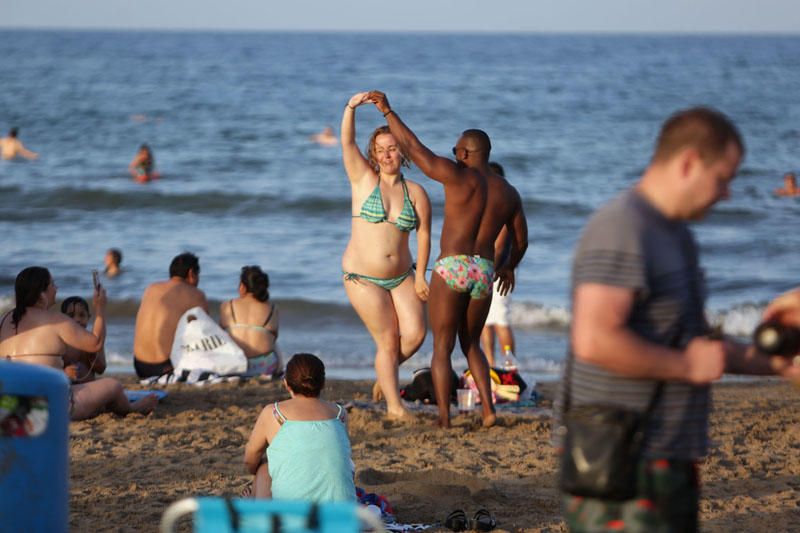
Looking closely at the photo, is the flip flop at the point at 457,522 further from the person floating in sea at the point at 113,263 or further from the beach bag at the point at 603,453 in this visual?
the person floating in sea at the point at 113,263

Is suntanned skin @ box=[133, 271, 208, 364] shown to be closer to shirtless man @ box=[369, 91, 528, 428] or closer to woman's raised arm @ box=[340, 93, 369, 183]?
woman's raised arm @ box=[340, 93, 369, 183]

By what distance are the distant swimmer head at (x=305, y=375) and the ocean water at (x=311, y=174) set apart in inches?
216

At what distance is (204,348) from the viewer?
8.48 m

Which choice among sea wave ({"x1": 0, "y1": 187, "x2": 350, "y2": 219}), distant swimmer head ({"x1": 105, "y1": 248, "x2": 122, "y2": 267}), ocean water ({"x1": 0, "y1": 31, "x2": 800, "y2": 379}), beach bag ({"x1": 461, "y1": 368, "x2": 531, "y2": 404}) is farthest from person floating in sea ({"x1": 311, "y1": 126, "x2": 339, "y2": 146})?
beach bag ({"x1": 461, "y1": 368, "x2": 531, "y2": 404})

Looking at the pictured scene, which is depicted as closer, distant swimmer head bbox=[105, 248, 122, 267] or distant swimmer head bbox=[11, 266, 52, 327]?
distant swimmer head bbox=[11, 266, 52, 327]

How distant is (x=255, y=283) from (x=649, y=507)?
611 cm

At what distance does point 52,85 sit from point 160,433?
124ft

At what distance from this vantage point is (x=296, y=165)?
24.6m

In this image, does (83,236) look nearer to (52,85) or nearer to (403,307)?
(403,307)

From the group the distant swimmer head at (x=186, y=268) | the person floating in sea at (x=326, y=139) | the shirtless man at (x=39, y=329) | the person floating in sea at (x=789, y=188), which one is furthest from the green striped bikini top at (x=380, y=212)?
the person floating in sea at (x=326, y=139)

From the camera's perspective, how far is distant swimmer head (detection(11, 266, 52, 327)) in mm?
6527

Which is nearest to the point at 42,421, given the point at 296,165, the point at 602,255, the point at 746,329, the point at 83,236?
the point at 602,255

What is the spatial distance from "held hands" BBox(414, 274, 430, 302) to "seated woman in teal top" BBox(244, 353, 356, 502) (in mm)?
2130

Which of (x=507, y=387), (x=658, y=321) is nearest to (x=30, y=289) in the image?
(x=507, y=387)
